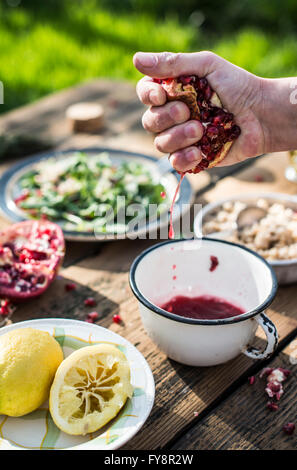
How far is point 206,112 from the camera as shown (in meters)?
1.52

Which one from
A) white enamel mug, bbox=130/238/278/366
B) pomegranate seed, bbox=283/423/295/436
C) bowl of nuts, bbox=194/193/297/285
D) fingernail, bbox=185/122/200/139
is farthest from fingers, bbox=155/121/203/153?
pomegranate seed, bbox=283/423/295/436

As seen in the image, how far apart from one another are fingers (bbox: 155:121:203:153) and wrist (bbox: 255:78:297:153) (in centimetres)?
37

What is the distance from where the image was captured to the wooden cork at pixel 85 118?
115 inches

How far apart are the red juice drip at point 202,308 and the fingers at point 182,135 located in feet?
1.48

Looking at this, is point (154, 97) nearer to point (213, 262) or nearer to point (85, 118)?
point (213, 262)

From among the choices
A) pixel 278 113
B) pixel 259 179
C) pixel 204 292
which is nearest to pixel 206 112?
Result: pixel 278 113

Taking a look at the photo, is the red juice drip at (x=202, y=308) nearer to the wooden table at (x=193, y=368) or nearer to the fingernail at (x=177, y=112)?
the wooden table at (x=193, y=368)

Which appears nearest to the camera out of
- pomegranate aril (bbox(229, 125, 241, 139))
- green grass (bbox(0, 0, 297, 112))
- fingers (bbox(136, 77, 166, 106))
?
fingers (bbox(136, 77, 166, 106))

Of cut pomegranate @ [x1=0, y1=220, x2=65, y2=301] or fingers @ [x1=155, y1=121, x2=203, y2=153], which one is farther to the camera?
cut pomegranate @ [x1=0, y1=220, x2=65, y2=301]

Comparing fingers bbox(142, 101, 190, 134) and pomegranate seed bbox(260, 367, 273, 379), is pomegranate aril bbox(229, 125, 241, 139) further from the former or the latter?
pomegranate seed bbox(260, 367, 273, 379)

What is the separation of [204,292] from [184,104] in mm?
581

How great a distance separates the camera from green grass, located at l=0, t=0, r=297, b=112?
5.02 m
